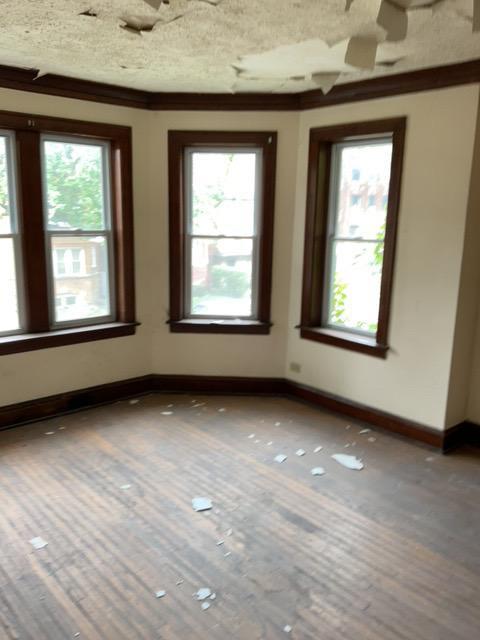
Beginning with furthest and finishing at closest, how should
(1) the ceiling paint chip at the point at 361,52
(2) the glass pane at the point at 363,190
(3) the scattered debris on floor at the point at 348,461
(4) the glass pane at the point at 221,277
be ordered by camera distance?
(4) the glass pane at the point at 221,277, (2) the glass pane at the point at 363,190, (3) the scattered debris on floor at the point at 348,461, (1) the ceiling paint chip at the point at 361,52

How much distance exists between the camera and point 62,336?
3926 millimetres

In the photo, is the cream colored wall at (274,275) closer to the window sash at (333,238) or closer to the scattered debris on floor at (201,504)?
the window sash at (333,238)

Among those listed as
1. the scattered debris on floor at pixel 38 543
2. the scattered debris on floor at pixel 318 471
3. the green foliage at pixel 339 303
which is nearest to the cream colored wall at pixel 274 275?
the green foliage at pixel 339 303

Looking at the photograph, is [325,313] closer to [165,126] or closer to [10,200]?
[165,126]

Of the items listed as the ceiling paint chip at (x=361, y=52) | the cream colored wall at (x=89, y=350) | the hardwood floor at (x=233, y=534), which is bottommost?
the hardwood floor at (x=233, y=534)

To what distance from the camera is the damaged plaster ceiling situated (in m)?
2.28

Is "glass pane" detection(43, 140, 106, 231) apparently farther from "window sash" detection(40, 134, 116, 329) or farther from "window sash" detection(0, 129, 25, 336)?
"window sash" detection(0, 129, 25, 336)

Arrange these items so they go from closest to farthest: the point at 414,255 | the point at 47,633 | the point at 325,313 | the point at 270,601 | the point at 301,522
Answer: the point at 47,633 → the point at 270,601 → the point at 301,522 → the point at 414,255 → the point at 325,313

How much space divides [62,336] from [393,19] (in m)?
3.02

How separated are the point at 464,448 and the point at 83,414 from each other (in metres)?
2.87

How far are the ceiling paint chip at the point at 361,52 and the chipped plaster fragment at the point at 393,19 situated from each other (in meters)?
0.20

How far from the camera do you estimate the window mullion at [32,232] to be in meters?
3.58

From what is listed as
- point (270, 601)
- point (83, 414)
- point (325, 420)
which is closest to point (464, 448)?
point (325, 420)

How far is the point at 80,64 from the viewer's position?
3.27 metres
